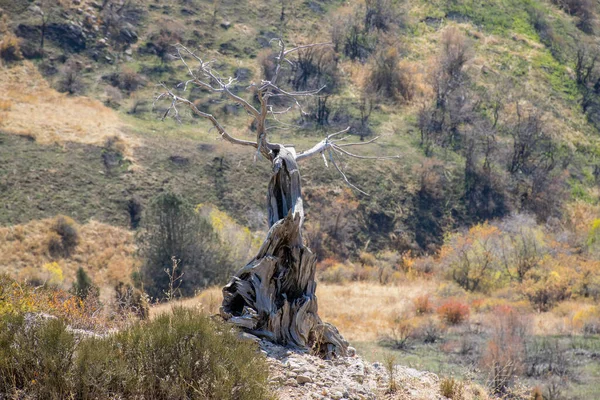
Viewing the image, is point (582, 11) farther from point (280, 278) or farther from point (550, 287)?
point (280, 278)

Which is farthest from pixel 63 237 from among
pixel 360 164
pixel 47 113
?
pixel 360 164

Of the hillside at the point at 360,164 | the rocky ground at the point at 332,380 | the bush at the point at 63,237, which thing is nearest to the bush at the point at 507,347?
the hillside at the point at 360,164

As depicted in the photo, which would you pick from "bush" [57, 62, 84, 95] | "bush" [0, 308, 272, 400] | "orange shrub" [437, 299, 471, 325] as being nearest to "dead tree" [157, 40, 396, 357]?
"bush" [0, 308, 272, 400]

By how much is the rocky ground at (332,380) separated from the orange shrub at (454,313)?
17305 mm

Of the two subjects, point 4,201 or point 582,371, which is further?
point 4,201

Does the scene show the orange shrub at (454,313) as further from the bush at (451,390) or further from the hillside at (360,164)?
the bush at (451,390)

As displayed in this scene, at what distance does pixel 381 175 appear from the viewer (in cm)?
4684

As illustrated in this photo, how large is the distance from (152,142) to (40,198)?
9644mm

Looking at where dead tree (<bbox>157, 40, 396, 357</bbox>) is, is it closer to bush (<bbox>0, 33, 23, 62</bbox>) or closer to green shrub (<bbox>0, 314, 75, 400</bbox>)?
green shrub (<bbox>0, 314, 75, 400</bbox>)

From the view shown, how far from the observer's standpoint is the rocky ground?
640cm

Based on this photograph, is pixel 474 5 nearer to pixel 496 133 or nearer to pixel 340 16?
pixel 340 16

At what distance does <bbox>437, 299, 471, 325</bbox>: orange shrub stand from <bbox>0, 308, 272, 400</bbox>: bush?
20.8m

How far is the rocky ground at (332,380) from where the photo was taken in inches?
252

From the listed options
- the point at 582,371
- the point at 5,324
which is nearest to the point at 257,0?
the point at 582,371
